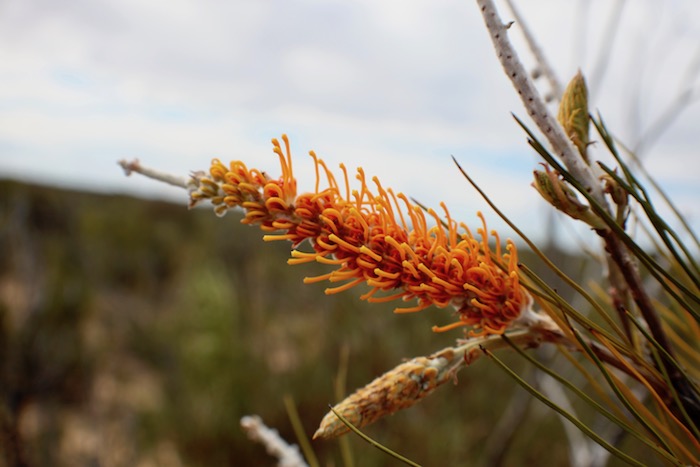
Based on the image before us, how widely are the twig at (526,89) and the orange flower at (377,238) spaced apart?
9 centimetres

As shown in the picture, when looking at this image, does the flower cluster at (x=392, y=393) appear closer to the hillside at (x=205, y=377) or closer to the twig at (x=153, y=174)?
the twig at (x=153, y=174)

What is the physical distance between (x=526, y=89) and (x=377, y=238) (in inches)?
7.1

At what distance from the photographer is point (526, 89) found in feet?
1.57

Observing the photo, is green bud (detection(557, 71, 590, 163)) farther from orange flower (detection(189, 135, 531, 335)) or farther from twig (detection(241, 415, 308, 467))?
twig (detection(241, 415, 308, 467))

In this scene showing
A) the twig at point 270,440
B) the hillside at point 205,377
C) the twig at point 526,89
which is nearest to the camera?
the twig at point 526,89

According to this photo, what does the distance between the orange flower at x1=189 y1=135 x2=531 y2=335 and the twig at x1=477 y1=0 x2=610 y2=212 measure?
9cm

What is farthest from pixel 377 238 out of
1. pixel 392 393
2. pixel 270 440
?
pixel 270 440

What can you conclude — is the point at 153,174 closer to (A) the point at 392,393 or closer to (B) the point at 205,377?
(A) the point at 392,393

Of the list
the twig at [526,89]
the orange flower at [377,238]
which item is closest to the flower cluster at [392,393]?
the orange flower at [377,238]

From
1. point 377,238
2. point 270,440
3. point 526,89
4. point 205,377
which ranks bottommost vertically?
point 205,377

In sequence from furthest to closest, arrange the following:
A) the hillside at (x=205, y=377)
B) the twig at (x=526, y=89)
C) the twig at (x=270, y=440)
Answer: the hillside at (x=205, y=377), the twig at (x=270, y=440), the twig at (x=526, y=89)

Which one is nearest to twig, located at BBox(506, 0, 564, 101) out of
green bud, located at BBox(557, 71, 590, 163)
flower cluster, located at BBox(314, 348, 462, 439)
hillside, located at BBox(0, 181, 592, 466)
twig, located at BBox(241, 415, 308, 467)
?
green bud, located at BBox(557, 71, 590, 163)

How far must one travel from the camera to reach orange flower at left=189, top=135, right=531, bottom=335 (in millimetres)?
524

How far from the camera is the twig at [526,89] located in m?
0.48
